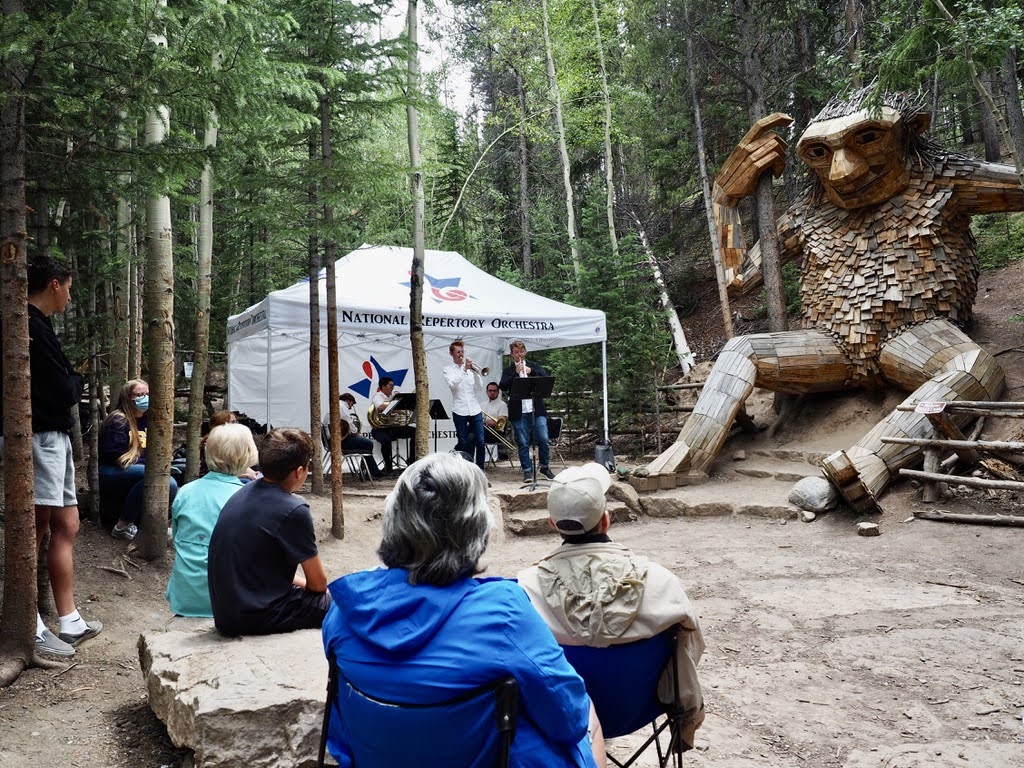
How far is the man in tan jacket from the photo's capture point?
2172mm

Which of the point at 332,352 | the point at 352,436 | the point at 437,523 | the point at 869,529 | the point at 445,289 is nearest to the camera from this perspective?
the point at 437,523

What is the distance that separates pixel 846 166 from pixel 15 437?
24.4 ft

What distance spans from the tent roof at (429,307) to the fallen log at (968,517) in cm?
441

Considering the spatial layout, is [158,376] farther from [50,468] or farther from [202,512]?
[202,512]

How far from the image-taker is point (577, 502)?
2.23m

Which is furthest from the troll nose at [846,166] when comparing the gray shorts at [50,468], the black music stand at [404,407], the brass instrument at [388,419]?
the gray shorts at [50,468]

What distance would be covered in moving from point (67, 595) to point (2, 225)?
1.86 m

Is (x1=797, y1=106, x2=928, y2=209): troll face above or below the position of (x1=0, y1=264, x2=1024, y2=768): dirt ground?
above

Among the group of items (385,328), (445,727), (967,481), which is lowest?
(967,481)

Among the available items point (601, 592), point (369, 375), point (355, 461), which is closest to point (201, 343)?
point (355, 461)

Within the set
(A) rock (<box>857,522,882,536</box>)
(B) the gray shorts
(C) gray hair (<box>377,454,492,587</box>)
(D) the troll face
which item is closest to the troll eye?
(D) the troll face

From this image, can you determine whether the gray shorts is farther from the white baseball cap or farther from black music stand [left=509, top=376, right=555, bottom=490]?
black music stand [left=509, top=376, right=555, bottom=490]

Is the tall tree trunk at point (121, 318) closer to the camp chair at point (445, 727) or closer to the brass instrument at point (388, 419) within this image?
the brass instrument at point (388, 419)

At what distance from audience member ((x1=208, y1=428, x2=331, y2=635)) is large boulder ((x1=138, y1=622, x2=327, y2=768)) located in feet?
0.33
